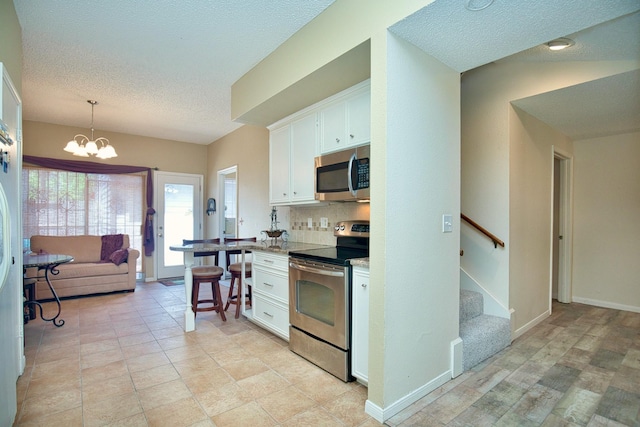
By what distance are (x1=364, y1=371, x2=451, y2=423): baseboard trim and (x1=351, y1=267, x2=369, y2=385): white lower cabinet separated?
20 cm

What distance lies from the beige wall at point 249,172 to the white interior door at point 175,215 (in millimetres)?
483

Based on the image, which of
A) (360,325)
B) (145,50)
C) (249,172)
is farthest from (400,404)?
(249,172)

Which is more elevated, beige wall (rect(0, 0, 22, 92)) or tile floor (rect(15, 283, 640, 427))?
beige wall (rect(0, 0, 22, 92))

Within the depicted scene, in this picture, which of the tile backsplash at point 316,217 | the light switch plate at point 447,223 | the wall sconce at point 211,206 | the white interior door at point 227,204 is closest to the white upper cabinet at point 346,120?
the tile backsplash at point 316,217

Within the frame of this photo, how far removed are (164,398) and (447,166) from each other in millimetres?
2441

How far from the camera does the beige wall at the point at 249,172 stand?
4.76 meters

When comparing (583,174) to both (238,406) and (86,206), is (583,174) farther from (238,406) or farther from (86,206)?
(86,206)

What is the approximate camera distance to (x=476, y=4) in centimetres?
159

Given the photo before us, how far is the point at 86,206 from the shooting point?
534 centimetres

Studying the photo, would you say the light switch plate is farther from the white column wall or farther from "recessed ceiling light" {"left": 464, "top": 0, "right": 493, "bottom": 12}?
"recessed ceiling light" {"left": 464, "top": 0, "right": 493, "bottom": 12}

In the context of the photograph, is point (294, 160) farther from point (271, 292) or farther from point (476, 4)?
point (476, 4)

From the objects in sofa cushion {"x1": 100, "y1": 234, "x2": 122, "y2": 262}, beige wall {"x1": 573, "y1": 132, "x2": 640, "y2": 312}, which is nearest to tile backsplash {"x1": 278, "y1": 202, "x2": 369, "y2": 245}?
sofa cushion {"x1": 100, "y1": 234, "x2": 122, "y2": 262}

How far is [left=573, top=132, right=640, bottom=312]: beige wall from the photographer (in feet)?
13.1

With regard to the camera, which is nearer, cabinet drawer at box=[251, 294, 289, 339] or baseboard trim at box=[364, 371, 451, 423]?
baseboard trim at box=[364, 371, 451, 423]
